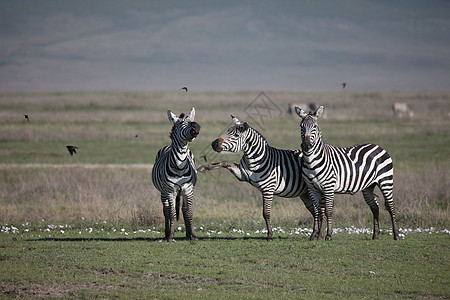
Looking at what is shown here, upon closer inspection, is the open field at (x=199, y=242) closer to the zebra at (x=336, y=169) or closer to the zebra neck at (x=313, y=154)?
the zebra at (x=336, y=169)

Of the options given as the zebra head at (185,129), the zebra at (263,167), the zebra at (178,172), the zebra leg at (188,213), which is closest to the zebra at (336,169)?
the zebra at (263,167)

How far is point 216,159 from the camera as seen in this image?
25641 millimetres

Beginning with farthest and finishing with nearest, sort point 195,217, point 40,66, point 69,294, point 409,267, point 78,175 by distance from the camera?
point 40,66
point 78,175
point 195,217
point 409,267
point 69,294

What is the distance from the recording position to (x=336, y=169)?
1198 centimetres

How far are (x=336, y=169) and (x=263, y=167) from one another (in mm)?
1509

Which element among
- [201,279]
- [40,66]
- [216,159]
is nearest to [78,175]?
[216,159]

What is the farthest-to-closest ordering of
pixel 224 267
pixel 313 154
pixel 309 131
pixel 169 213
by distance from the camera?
pixel 169 213, pixel 313 154, pixel 309 131, pixel 224 267

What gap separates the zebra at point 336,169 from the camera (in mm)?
11547

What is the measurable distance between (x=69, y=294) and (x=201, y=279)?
6.69ft

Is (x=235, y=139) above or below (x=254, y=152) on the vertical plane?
above

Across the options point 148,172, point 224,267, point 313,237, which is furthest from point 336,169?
point 148,172

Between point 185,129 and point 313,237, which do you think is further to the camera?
point 313,237

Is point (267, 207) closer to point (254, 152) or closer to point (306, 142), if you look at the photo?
point (254, 152)

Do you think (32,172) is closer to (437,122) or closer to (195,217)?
(195,217)
